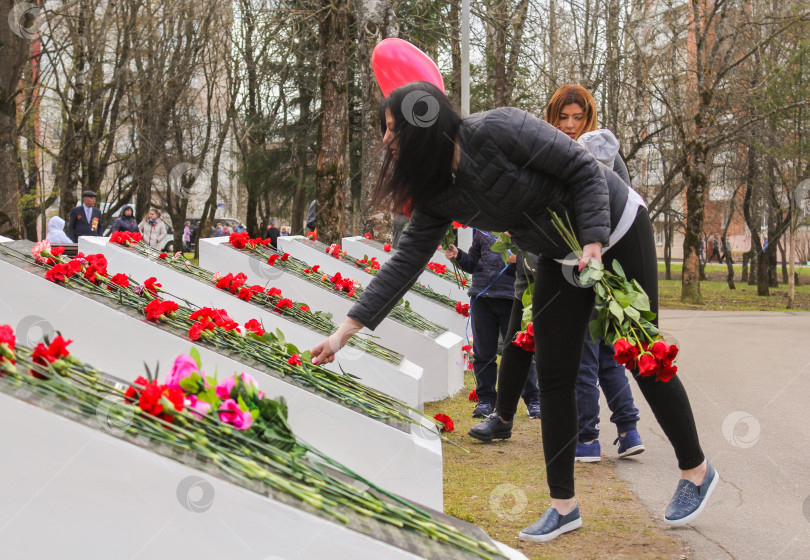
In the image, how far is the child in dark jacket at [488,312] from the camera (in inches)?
258

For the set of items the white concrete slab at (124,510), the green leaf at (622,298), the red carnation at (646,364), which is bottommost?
the white concrete slab at (124,510)

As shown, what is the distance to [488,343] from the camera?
6648 mm

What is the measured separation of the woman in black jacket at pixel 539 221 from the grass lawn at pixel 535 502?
135mm

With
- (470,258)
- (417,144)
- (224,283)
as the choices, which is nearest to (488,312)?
(470,258)

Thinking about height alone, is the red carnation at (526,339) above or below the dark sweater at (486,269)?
below

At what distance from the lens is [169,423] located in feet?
7.78

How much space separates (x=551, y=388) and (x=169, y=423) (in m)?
1.72

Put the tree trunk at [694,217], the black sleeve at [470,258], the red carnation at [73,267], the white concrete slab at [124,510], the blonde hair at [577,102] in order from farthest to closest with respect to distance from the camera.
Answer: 1. the tree trunk at [694,217]
2. the black sleeve at [470,258]
3. the blonde hair at [577,102]
4. the red carnation at [73,267]
5. the white concrete slab at [124,510]

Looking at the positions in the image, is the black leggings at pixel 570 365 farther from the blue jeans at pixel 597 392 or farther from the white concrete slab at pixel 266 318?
the white concrete slab at pixel 266 318

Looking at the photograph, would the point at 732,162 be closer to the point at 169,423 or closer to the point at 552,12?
the point at 552,12

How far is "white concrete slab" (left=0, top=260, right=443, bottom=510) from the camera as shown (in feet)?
11.8

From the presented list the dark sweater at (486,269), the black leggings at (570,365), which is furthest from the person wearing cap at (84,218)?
the black leggings at (570,365)

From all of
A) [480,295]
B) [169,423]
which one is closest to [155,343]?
[169,423]

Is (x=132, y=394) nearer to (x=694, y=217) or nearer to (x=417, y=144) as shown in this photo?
(x=417, y=144)
